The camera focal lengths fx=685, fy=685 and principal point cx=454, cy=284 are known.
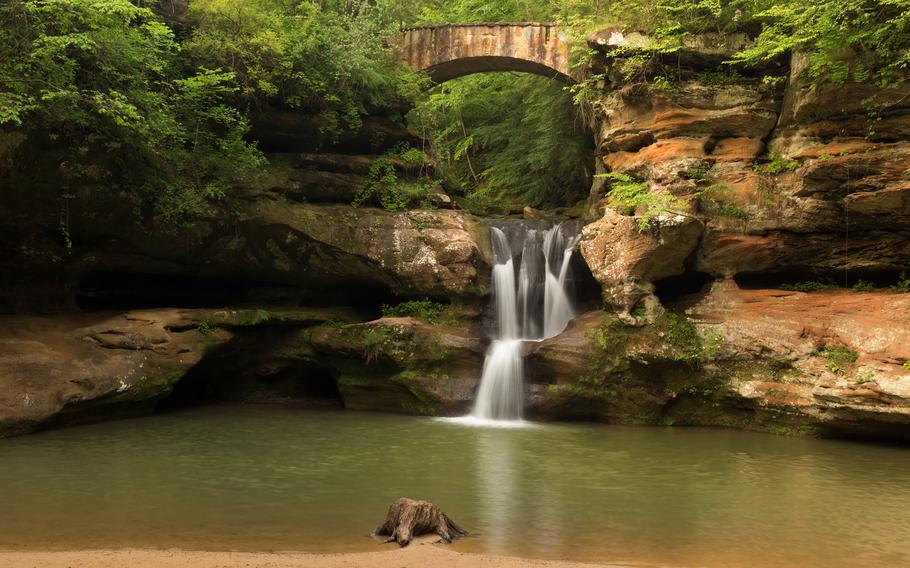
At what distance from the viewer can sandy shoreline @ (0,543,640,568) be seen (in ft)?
18.4

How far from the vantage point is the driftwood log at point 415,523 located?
21.4 ft

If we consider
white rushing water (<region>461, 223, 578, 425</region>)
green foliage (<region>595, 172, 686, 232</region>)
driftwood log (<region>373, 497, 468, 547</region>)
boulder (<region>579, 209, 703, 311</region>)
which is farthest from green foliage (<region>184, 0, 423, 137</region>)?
driftwood log (<region>373, 497, 468, 547</region>)

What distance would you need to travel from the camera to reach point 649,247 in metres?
14.4

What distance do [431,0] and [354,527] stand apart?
2822cm

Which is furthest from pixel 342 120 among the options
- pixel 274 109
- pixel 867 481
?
pixel 867 481

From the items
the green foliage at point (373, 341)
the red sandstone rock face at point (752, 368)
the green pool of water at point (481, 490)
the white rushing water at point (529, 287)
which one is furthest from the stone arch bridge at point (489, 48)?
the green pool of water at point (481, 490)

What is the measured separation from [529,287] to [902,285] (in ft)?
25.1

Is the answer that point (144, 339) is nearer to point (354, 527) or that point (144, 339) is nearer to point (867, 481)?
point (354, 527)

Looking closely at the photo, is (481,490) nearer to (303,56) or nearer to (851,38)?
(851,38)

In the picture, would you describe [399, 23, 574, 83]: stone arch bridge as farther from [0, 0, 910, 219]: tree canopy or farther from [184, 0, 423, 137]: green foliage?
[184, 0, 423, 137]: green foliage

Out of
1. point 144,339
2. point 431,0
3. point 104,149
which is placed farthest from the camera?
point 431,0

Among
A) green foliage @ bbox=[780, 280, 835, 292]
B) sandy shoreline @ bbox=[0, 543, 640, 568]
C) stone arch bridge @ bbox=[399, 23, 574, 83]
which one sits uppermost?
stone arch bridge @ bbox=[399, 23, 574, 83]

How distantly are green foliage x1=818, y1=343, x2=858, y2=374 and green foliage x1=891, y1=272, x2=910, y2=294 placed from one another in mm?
1966

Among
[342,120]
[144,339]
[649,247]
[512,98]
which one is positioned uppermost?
[512,98]
